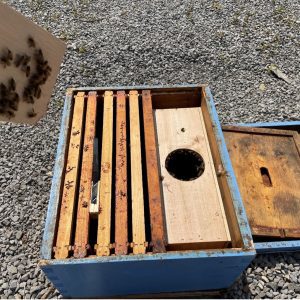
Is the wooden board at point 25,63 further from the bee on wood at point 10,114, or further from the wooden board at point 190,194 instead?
the wooden board at point 190,194

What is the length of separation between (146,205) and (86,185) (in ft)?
2.94

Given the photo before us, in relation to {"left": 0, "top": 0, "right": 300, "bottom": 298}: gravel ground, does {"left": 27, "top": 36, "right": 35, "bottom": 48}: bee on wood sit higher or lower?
lower

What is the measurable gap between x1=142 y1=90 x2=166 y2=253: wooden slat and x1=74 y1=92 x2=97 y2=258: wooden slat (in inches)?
22.5

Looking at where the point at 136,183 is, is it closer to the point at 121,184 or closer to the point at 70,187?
the point at 121,184

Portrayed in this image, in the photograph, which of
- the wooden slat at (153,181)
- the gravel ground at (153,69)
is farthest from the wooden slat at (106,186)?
the gravel ground at (153,69)

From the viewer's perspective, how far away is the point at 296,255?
4012mm

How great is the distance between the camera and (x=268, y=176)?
4227 mm

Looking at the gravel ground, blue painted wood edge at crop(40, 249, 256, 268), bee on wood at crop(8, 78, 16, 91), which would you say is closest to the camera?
bee on wood at crop(8, 78, 16, 91)

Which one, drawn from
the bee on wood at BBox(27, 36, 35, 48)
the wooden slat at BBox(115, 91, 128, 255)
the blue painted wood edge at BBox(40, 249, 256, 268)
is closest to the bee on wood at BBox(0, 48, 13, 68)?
the bee on wood at BBox(27, 36, 35, 48)

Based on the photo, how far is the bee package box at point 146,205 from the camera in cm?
267

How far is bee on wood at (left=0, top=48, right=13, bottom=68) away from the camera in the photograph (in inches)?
50.3

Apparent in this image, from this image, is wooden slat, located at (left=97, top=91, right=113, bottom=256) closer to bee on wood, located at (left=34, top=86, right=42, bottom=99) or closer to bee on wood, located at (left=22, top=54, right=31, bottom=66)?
bee on wood, located at (left=34, top=86, right=42, bottom=99)


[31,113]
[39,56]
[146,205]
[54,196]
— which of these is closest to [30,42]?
[39,56]

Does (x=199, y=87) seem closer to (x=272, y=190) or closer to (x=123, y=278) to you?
(x=272, y=190)
